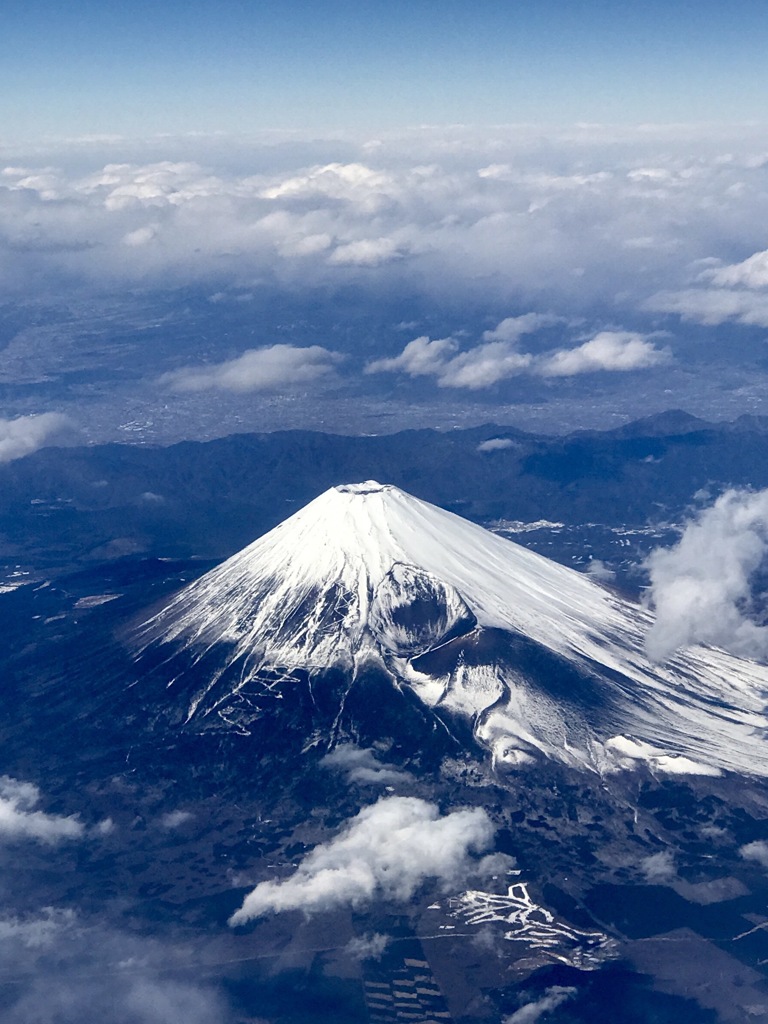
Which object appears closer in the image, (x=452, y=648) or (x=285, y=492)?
(x=452, y=648)

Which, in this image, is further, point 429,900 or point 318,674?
point 318,674

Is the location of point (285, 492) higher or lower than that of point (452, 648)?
lower

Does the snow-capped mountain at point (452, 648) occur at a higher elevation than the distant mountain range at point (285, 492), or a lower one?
higher

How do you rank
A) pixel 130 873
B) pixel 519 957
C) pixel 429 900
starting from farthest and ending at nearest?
pixel 130 873 → pixel 429 900 → pixel 519 957

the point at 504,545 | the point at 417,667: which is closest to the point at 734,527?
the point at 504,545

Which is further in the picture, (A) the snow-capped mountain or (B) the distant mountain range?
(B) the distant mountain range

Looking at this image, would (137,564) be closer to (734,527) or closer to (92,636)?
(92,636)

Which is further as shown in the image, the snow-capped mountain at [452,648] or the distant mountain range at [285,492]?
the distant mountain range at [285,492]

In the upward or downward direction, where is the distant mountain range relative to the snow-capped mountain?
downward
